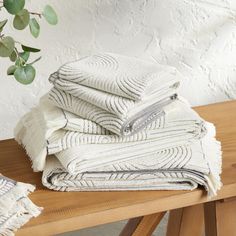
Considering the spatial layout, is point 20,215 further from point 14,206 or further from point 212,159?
point 212,159

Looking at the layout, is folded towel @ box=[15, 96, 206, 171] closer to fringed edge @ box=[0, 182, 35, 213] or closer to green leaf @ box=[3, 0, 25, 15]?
fringed edge @ box=[0, 182, 35, 213]

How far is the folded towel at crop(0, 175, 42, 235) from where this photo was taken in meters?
0.82

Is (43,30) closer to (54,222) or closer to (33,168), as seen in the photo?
(33,168)

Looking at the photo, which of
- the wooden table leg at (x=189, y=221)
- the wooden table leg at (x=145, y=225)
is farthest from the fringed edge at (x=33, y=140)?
the wooden table leg at (x=189, y=221)

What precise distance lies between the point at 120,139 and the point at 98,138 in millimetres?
39

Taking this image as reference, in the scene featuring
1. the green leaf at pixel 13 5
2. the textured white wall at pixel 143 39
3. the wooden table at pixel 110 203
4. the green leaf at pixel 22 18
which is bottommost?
the wooden table at pixel 110 203

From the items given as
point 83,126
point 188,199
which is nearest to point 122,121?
point 83,126

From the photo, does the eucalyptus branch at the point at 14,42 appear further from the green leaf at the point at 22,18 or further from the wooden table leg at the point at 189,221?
the wooden table leg at the point at 189,221

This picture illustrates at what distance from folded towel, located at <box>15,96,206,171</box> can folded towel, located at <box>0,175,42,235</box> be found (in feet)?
0.18

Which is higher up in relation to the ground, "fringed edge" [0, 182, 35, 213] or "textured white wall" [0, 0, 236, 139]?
"textured white wall" [0, 0, 236, 139]

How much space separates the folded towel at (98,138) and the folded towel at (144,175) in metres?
0.02

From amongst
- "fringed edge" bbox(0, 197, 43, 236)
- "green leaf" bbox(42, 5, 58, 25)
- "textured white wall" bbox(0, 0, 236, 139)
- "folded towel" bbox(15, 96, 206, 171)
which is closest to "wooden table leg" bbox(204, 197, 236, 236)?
"folded towel" bbox(15, 96, 206, 171)

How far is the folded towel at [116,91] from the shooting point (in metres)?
0.91

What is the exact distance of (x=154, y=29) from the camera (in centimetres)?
145
